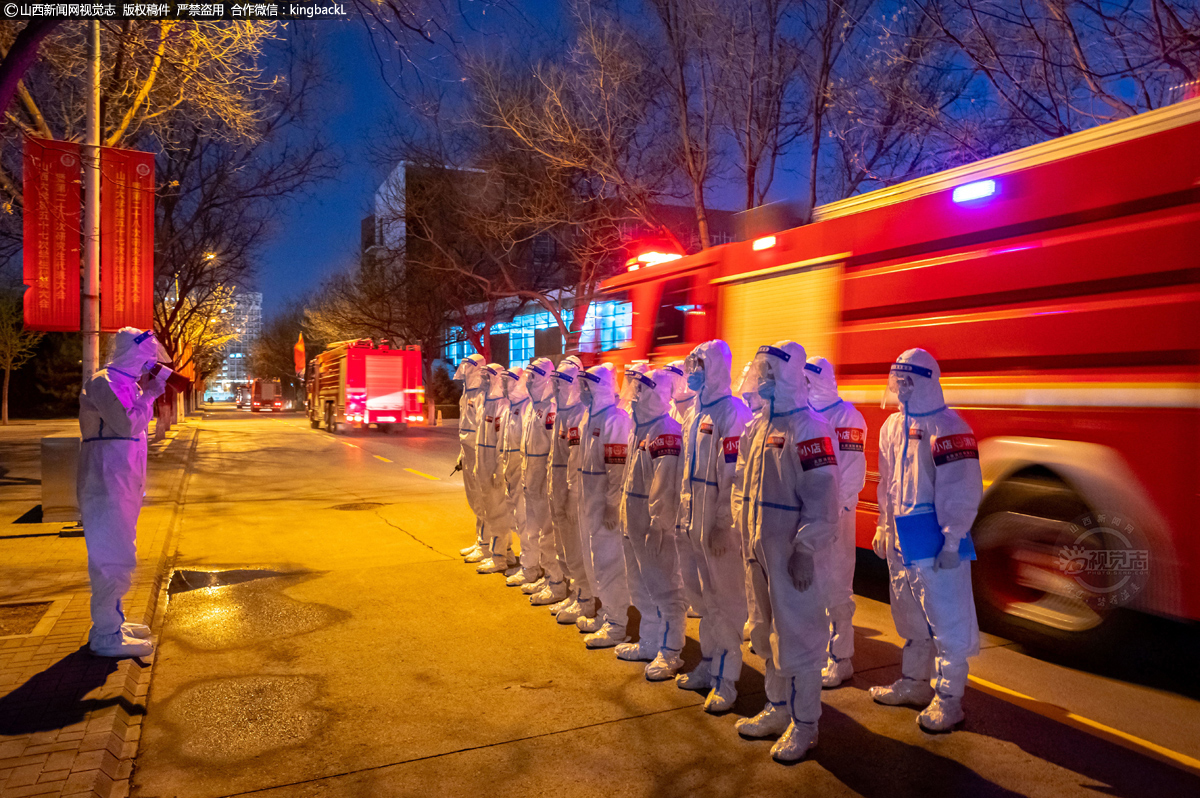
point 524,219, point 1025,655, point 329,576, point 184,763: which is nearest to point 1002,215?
point 1025,655

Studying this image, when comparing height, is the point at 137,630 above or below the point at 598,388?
below

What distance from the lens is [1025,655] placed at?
17.9 ft

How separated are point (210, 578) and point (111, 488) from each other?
9.50 feet

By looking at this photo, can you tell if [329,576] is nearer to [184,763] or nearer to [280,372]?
[184,763]

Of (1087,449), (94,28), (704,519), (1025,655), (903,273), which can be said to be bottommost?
(1025,655)

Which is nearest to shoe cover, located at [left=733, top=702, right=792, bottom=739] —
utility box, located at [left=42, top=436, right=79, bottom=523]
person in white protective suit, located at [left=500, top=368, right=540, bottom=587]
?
person in white protective suit, located at [left=500, top=368, right=540, bottom=587]

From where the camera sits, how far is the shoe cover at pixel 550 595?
268 inches

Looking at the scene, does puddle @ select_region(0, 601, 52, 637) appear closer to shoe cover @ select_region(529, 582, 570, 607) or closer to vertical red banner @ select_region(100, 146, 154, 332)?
shoe cover @ select_region(529, 582, 570, 607)

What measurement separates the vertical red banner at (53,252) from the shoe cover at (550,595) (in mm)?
6716

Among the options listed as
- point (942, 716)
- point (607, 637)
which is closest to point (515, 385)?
point (607, 637)

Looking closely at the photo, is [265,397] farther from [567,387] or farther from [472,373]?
[567,387]

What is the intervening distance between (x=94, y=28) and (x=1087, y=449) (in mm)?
11826

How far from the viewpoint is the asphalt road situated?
3672 mm

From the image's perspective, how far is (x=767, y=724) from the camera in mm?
4109
